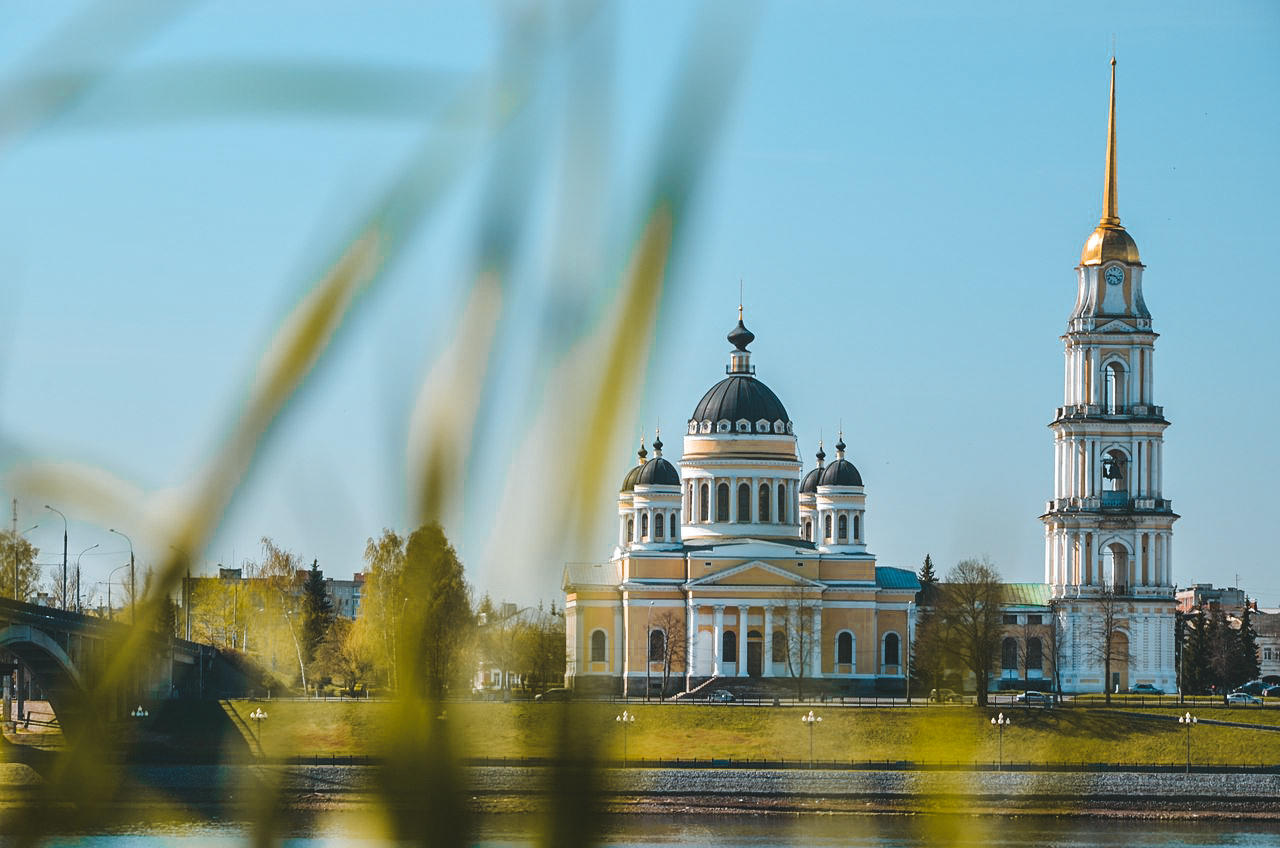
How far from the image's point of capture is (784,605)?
64.6m

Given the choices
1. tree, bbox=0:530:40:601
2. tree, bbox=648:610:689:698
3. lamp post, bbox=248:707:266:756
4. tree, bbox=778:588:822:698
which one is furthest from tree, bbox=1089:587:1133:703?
tree, bbox=0:530:40:601

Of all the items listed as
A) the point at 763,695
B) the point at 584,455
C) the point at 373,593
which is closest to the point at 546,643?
the point at 373,593

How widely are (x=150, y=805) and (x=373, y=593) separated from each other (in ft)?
1.92

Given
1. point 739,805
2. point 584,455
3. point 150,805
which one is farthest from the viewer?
point 739,805

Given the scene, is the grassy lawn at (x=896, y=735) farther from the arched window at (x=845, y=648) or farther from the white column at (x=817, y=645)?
the arched window at (x=845, y=648)

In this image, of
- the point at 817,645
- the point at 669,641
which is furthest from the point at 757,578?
A: the point at 669,641

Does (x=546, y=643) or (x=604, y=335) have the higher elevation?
(x=604, y=335)

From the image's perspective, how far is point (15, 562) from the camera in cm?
181

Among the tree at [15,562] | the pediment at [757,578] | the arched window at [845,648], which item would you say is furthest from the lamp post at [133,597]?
the arched window at [845,648]

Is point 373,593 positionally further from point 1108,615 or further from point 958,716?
point 1108,615

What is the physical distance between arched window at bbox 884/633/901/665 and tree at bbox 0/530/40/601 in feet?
215

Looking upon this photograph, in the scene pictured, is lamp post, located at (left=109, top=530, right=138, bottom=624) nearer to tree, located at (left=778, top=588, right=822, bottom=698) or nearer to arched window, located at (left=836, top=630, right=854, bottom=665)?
tree, located at (left=778, top=588, right=822, bottom=698)

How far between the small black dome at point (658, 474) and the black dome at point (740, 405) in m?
1.97

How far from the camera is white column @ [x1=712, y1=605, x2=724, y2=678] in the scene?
64.7m
